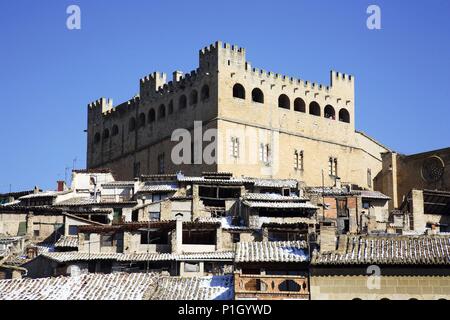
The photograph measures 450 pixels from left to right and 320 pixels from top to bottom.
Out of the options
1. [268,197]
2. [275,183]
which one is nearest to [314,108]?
[275,183]

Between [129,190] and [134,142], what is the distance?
1271 centimetres

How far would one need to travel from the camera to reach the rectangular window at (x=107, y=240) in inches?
1788

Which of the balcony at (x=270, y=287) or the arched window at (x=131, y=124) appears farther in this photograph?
the arched window at (x=131, y=124)

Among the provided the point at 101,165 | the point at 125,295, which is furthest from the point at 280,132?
A: the point at 125,295

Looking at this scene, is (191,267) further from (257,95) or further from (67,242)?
(257,95)

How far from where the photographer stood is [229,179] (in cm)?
5534

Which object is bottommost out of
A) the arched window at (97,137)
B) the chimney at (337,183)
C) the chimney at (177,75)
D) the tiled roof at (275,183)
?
the tiled roof at (275,183)

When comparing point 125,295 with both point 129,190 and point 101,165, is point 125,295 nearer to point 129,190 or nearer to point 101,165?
point 129,190

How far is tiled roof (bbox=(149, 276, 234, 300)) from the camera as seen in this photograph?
104 feet

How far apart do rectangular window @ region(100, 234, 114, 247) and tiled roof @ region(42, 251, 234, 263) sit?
3.95 feet

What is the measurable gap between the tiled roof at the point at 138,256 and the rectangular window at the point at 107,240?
47.4 inches

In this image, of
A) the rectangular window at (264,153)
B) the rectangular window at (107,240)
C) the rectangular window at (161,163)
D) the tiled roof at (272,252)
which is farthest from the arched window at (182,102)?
the tiled roof at (272,252)

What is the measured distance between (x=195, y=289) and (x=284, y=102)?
33.4 metres

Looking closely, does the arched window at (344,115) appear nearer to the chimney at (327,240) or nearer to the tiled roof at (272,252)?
the tiled roof at (272,252)
